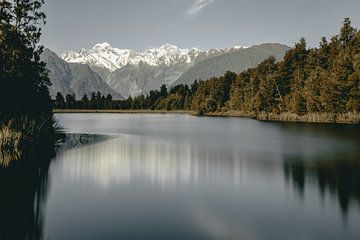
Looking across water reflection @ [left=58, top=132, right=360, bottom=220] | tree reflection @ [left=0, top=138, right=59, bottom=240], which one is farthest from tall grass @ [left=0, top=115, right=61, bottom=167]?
water reflection @ [left=58, top=132, right=360, bottom=220]

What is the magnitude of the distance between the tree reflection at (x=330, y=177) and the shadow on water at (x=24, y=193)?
1261 centimetres

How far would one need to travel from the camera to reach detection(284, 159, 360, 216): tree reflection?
19078mm

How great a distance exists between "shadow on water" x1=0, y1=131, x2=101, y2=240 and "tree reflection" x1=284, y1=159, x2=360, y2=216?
1261 cm

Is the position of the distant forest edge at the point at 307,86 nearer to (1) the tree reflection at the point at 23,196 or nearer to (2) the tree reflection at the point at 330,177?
(1) the tree reflection at the point at 23,196

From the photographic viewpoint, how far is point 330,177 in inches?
944

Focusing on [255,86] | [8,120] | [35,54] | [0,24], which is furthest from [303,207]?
[255,86]

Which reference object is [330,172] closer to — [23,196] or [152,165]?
[152,165]

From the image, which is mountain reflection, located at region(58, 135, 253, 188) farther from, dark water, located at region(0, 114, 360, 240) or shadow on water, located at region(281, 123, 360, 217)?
shadow on water, located at region(281, 123, 360, 217)

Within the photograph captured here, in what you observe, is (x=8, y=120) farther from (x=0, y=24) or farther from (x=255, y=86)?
(x=255, y=86)

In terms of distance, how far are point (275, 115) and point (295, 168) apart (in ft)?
282

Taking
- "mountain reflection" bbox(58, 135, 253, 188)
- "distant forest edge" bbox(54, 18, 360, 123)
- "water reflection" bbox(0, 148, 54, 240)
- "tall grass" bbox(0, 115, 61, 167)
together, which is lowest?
"mountain reflection" bbox(58, 135, 253, 188)

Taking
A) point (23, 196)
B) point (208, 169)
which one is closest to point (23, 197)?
point (23, 196)

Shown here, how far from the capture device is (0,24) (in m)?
36.7

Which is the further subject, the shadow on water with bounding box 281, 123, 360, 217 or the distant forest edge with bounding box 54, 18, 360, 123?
the distant forest edge with bounding box 54, 18, 360, 123
